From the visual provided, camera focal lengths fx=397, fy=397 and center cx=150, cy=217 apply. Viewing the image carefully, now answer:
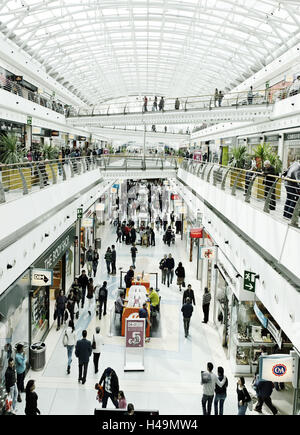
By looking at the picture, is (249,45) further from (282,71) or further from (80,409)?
(80,409)

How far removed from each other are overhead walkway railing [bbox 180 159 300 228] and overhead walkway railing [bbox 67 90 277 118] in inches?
323

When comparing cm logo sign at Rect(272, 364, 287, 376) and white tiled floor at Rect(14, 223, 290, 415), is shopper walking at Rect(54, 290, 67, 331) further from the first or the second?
cm logo sign at Rect(272, 364, 287, 376)

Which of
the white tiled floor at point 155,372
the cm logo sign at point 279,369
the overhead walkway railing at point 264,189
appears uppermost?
the overhead walkway railing at point 264,189

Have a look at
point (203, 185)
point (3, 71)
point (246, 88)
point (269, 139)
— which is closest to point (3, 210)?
point (203, 185)

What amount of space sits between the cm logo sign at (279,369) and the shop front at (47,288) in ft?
20.6

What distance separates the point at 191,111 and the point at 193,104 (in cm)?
49

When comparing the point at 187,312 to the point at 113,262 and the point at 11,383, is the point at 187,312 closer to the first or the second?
the point at 11,383

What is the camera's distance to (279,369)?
7332 mm

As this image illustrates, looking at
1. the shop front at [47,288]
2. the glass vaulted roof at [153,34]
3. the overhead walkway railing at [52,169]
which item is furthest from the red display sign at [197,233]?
the glass vaulted roof at [153,34]

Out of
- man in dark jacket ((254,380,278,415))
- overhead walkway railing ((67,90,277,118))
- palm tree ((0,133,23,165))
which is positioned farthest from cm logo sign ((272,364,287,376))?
overhead walkway railing ((67,90,277,118))

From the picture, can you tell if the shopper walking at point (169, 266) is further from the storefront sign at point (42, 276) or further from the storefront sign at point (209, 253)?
the storefront sign at point (42, 276)

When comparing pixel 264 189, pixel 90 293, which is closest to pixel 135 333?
pixel 90 293

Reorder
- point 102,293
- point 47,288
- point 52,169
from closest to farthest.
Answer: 1. point 52,169
2. point 47,288
3. point 102,293

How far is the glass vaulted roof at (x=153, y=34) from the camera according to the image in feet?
81.7
